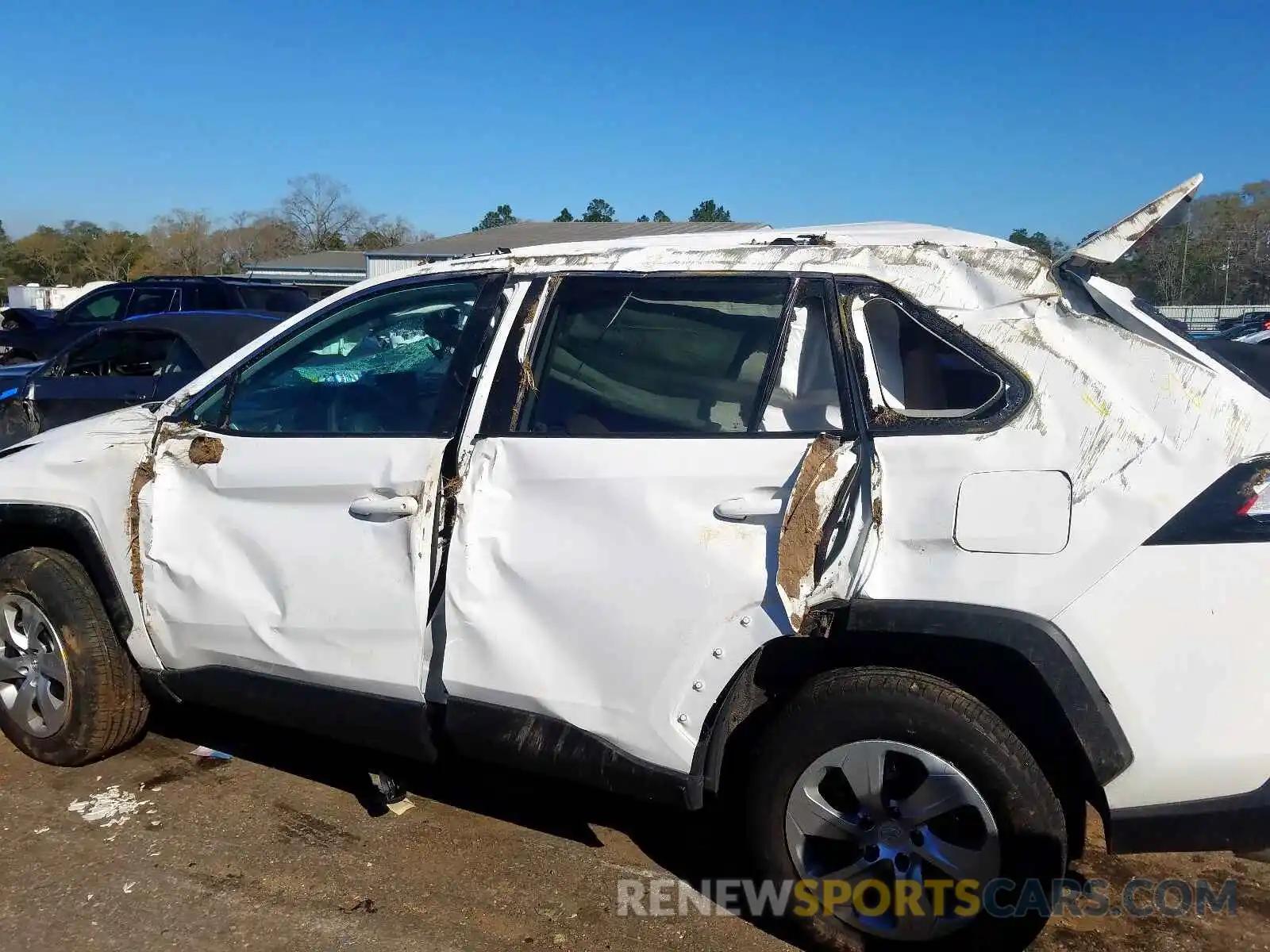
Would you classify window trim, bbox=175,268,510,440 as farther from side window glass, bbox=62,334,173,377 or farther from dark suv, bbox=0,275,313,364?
dark suv, bbox=0,275,313,364

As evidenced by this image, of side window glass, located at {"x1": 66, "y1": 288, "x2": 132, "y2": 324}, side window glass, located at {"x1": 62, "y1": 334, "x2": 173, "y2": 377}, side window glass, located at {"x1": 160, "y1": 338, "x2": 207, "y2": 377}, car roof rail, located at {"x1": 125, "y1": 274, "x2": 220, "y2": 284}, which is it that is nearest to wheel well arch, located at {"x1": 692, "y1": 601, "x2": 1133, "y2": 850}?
side window glass, located at {"x1": 160, "y1": 338, "x2": 207, "y2": 377}

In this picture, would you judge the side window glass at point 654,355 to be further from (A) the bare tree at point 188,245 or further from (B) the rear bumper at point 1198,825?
(A) the bare tree at point 188,245

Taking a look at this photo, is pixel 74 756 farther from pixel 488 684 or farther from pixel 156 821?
pixel 488 684

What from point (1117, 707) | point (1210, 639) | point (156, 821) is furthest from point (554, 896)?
point (1210, 639)

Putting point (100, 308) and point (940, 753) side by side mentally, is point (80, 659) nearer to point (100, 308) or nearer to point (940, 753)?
point (940, 753)

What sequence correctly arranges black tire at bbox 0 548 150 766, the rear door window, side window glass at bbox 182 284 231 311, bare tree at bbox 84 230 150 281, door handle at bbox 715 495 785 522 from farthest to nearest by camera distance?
bare tree at bbox 84 230 150 281
side window glass at bbox 182 284 231 311
the rear door window
black tire at bbox 0 548 150 766
door handle at bbox 715 495 785 522

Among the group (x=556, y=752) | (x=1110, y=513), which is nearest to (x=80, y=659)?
(x=556, y=752)

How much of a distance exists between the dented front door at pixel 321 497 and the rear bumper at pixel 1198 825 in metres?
1.92

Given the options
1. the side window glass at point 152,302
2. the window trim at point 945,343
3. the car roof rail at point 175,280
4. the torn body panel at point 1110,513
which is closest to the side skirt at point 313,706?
the torn body panel at point 1110,513

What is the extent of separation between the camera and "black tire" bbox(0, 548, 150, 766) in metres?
3.71

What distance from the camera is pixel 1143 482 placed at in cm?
232

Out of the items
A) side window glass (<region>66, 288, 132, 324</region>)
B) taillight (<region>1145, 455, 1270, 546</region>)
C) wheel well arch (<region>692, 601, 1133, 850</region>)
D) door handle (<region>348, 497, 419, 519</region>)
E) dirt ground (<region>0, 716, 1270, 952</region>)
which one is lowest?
dirt ground (<region>0, 716, 1270, 952</region>)

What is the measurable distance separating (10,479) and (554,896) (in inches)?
97.1

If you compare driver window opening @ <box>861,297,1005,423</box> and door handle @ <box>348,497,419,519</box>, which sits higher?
driver window opening @ <box>861,297,1005,423</box>
